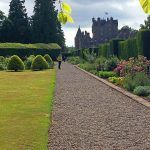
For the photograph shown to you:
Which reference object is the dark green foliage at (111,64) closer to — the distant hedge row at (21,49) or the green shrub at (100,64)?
the green shrub at (100,64)

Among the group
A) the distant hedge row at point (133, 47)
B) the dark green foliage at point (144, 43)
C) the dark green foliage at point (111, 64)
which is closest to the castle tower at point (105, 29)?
the distant hedge row at point (133, 47)

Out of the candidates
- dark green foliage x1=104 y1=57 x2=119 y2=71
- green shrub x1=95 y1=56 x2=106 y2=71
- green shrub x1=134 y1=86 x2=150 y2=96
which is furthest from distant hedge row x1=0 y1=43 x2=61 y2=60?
green shrub x1=134 y1=86 x2=150 y2=96

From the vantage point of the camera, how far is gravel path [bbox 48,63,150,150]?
7098 mm

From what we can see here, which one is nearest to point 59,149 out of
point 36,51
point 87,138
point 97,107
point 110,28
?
point 87,138

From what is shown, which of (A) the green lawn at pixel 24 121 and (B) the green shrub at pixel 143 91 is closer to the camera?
(A) the green lawn at pixel 24 121

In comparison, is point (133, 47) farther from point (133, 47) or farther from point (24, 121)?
point (24, 121)

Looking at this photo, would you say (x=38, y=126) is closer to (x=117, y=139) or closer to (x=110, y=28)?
(x=117, y=139)

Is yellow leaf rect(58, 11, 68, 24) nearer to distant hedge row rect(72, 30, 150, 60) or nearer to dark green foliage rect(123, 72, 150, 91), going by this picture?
dark green foliage rect(123, 72, 150, 91)

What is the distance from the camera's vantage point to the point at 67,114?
34.6 ft

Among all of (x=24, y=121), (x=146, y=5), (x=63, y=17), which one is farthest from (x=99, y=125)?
(x=146, y=5)

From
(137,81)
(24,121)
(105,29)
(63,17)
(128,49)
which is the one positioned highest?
(105,29)

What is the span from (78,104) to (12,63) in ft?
80.5

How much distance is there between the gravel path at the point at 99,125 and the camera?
7098mm

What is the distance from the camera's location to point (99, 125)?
8867 millimetres
